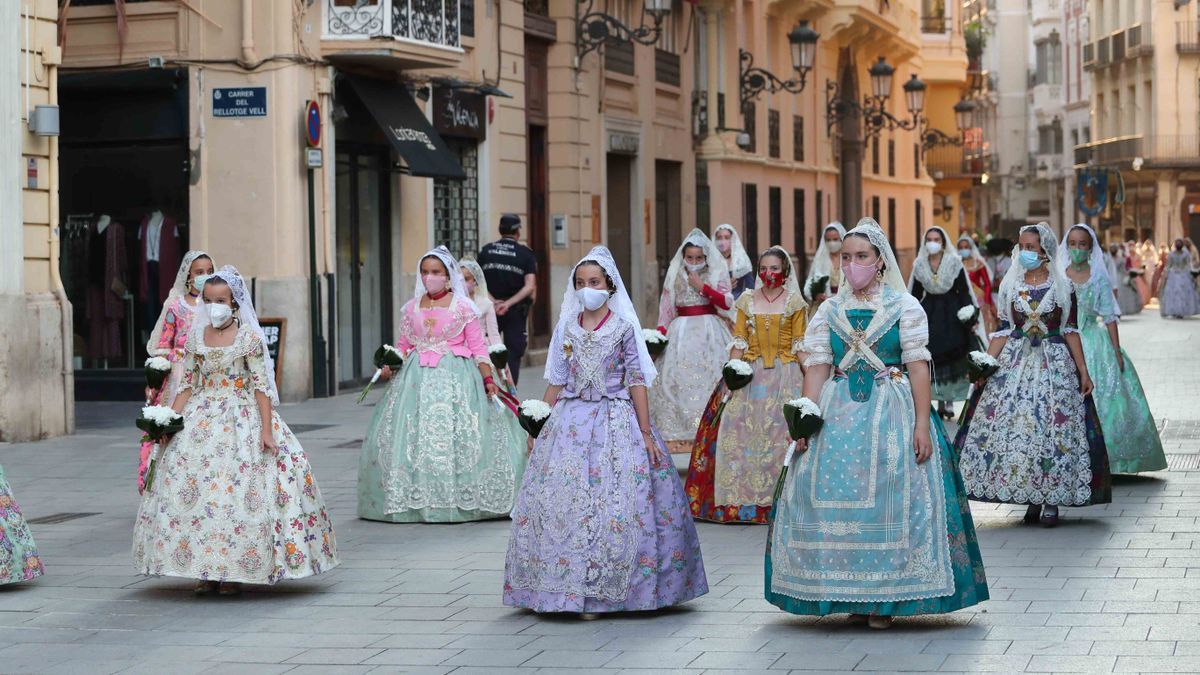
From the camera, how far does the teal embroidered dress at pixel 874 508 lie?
8.36 metres

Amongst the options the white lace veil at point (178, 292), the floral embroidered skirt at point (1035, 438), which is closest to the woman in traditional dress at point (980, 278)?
the floral embroidered skirt at point (1035, 438)

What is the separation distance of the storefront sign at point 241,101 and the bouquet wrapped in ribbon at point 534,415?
11.8 meters

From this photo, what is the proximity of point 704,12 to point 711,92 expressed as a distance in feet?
4.97

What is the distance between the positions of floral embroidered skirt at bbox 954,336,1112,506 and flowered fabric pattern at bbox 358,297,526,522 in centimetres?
278

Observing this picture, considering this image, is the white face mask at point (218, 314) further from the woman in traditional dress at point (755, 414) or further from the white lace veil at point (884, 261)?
the woman in traditional dress at point (755, 414)

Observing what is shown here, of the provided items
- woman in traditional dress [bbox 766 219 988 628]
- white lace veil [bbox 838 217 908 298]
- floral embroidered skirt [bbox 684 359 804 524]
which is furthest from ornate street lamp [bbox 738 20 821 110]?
woman in traditional dress [bbox 766 219 988 628]

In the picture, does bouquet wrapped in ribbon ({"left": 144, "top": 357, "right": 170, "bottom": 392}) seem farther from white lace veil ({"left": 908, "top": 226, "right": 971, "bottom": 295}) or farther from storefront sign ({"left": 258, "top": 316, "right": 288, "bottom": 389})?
storefront sign ({"left": 258, "top": 316, "right": 288, "bottom": 389})

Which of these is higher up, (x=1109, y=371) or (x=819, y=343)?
(x=819, y=343)

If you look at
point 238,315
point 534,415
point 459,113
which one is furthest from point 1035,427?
point 459,113

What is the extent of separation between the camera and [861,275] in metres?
8.76

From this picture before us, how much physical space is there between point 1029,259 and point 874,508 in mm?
3895

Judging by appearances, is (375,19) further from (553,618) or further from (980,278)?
(553,618)

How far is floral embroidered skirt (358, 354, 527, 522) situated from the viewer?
12.4m

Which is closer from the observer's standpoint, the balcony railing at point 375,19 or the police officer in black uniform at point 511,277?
the police officer in black uniform at point 511,277
